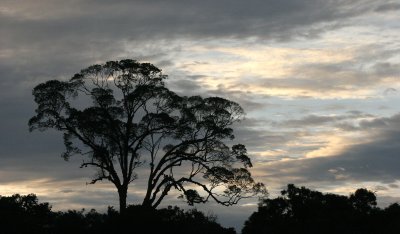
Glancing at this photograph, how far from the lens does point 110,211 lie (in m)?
57.7

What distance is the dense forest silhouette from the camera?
2162 inches

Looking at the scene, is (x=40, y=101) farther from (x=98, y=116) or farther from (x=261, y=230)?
(x=261, y=230)

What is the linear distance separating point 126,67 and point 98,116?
467cm

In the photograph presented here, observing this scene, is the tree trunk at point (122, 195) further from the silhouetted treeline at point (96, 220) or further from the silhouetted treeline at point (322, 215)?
the silhouetted treeline at point (322, 215)

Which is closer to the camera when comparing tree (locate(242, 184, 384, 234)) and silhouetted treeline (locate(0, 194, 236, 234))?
silhouetted treeline (locate(0, 194, 236, 234))

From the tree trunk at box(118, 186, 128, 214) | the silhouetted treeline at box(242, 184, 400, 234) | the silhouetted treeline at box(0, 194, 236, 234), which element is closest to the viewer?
the silhouetted treeline at box(0, 194, 236, 234)

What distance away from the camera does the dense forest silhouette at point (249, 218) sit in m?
54.9

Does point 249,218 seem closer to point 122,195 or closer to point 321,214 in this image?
point 321,214

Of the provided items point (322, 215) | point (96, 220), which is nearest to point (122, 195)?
point (96, 220)

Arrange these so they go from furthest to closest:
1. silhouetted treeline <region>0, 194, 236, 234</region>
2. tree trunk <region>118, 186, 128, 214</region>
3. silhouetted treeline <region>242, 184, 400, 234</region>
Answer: silhouetted treeline <region>242, 184, 400, 234</region>
tree trunk <region>118, 186, 128, 214</region>
silhouetted treeline <region>0, 194, 236, 234</region>

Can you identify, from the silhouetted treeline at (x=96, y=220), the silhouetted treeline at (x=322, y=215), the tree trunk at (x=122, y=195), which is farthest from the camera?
the silhouetted treeline at (x=322, y=215)

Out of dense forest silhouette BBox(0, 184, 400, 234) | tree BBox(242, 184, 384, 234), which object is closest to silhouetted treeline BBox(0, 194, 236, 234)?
dense forest silhouette BBox(0, 184, 400, 234)

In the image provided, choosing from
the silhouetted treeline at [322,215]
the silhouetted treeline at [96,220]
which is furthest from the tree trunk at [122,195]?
the silhouetted treeline at [322,215]

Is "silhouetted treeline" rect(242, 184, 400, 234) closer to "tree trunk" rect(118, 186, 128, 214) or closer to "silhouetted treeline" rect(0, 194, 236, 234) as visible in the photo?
"silhouetted treeline" rect(0, 194, 236, 234)
